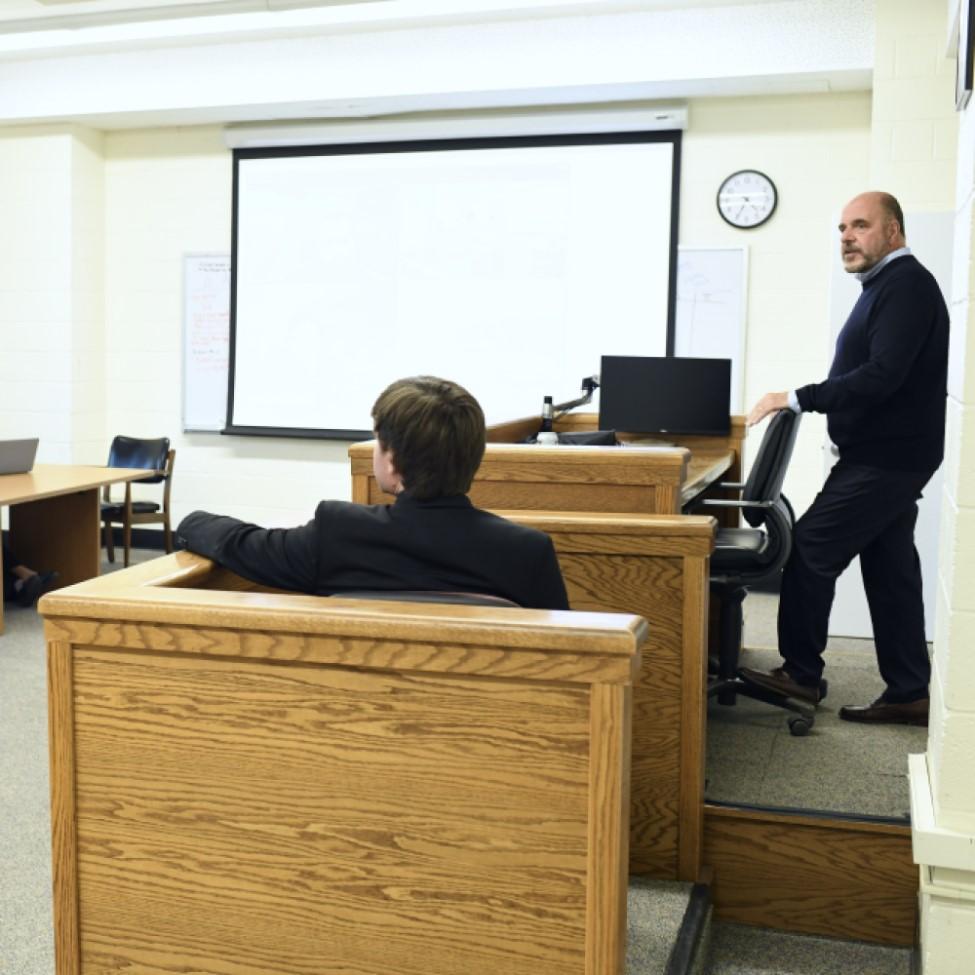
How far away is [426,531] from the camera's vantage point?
1695 mm

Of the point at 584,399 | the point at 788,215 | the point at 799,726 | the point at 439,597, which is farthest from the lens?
the point at 788,215

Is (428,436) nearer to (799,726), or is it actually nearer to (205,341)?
(799,726)

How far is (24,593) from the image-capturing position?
5.45m

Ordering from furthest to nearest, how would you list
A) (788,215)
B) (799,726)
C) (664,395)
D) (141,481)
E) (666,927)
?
(141,481), (788,215), (664,395), (799,726), (666,927)

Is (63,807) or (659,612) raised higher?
(659,612)

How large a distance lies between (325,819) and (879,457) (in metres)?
2.28

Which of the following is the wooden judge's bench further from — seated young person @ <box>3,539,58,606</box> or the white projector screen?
seated young person @ <box>3,539,58,606</box>

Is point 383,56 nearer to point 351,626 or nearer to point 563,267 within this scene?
point 563,267

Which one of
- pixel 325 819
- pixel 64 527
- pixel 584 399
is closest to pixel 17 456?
pixel 64 527

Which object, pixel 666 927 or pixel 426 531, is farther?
pixel 666 927

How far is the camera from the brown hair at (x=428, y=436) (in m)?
1.71

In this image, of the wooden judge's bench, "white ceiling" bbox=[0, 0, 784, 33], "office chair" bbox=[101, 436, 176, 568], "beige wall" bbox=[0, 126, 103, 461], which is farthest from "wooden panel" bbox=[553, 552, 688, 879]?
"beige wall" bbox=[0, 126, 103, 461]

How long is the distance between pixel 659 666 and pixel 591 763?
40.6 inches

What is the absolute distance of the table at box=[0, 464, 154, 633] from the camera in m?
5.56
